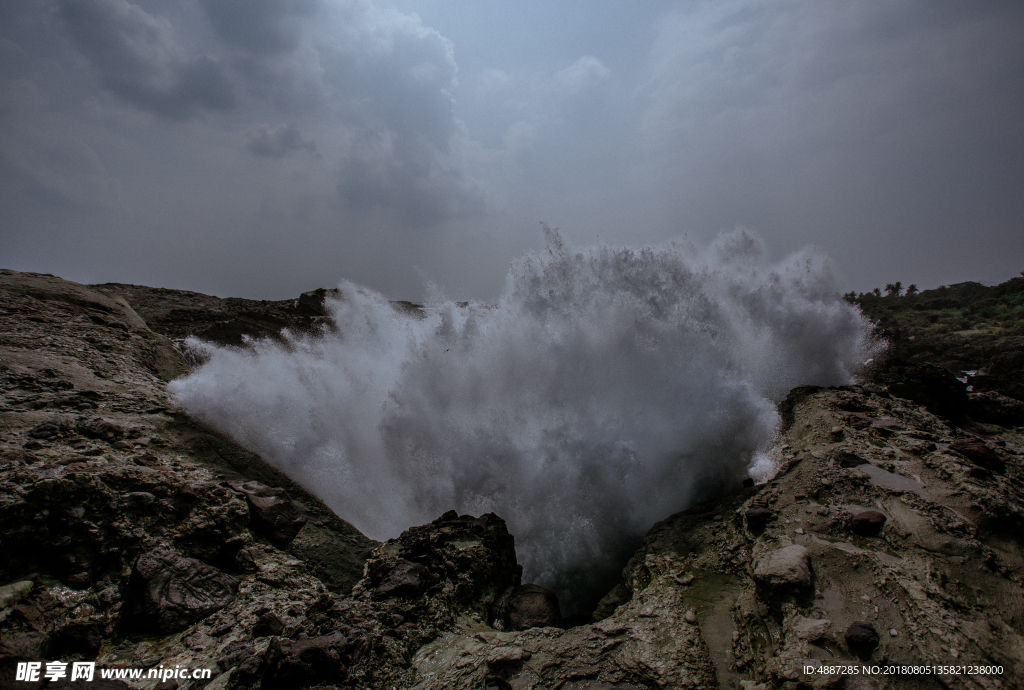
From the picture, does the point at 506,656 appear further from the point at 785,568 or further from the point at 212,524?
the point at 212,524

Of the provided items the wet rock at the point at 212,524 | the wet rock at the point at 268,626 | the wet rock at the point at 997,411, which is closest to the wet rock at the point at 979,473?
the wet rock at the point at 997,411

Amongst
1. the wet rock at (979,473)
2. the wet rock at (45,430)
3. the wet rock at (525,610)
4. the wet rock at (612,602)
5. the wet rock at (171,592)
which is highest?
the wet rock at (45,430)

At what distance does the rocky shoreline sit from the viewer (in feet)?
10.2

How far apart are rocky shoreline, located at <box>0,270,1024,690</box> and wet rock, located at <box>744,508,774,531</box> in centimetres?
5

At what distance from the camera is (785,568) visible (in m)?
3.62

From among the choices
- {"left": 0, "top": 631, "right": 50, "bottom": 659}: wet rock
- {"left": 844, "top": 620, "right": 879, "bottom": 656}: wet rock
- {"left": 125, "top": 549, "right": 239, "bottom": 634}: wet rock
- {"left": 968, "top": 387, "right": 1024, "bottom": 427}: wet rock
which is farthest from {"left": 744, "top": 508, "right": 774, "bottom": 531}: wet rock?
{"left": 0, "top": 631, "right": 50, "bottom": 659}: wet rock

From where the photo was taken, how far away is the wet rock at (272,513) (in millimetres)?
4840

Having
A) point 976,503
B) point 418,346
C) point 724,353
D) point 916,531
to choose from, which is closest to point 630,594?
point 916,531

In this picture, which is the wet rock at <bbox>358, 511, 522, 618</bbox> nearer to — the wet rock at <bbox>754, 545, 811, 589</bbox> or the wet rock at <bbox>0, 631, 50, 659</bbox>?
the wet rock at <bbox>0, 631, 50, 659</bbox>

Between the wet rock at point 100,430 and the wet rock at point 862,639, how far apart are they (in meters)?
8.31

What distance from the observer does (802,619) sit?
3.23 meters

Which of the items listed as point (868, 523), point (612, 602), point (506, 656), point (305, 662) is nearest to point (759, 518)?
point (868, 523)

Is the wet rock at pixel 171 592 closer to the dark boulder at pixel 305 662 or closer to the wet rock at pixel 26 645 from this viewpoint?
the wet rock at pixel 26 645

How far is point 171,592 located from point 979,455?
31.8 feet
